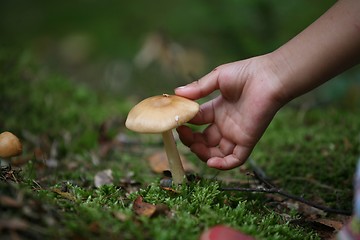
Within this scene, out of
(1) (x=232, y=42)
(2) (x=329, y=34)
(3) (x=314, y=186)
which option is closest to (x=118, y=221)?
(2) (x=329, y=34)

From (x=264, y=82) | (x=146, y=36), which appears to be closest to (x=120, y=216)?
(x=264, y=82)

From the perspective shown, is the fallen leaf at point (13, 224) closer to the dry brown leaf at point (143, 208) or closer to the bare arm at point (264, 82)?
the dry brown leaf at point (143, 208)

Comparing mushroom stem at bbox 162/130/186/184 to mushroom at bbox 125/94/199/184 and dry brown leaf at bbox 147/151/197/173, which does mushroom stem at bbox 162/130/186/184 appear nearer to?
mushroom at bbox 125/94/199/184

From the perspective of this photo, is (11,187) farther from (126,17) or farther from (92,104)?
(126,17)

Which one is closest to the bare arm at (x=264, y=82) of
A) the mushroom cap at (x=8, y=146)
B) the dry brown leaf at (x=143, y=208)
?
the dry brown leaf at (x=143, y=208)

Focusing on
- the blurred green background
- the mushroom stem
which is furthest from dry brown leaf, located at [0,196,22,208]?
the blurred green background

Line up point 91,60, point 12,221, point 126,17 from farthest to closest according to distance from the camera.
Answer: point 126,17 < point 91,60 < point 12,221
